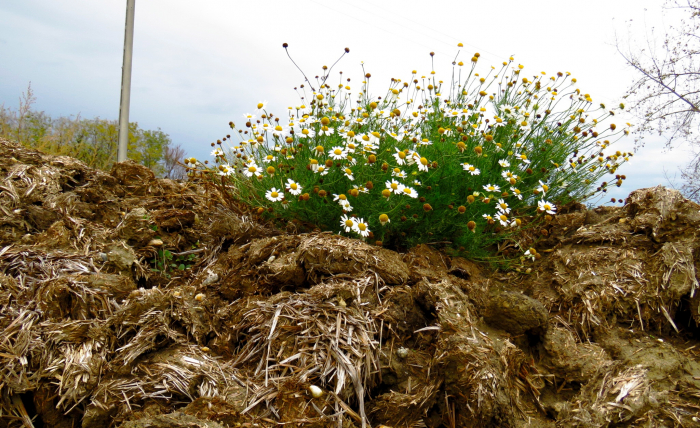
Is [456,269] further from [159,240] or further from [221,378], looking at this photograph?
[159,240]

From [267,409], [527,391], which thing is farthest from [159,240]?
[527,391]

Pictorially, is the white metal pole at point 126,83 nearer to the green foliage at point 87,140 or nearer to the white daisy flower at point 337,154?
the green foliage at point 87,140

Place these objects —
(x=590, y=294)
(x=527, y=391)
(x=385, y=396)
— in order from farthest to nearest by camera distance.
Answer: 1. (x=590, y=294)
2. (x=527, y=391)
3. (x=385, y=396)

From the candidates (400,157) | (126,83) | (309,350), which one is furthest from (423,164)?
(126,83)

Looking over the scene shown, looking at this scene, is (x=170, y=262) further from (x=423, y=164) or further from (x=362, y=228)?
(x=423, y=164)

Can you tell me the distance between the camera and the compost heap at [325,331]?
205 centimetres

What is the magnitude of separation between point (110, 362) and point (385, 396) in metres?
1.34

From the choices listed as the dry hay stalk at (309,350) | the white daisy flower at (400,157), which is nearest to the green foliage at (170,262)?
the dry hay stalk at (309,350)

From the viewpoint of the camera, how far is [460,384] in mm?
2018

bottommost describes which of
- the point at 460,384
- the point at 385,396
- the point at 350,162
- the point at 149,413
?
the point at 149,413

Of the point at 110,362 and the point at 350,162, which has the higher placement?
the point at 350,162

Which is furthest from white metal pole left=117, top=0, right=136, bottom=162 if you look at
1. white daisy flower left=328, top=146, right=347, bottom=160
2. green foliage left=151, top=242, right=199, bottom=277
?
white daisy flower left=328, top=146, right=347, bottom=160

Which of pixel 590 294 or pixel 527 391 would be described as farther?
pixel 590 294

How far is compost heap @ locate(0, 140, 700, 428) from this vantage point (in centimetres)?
205
